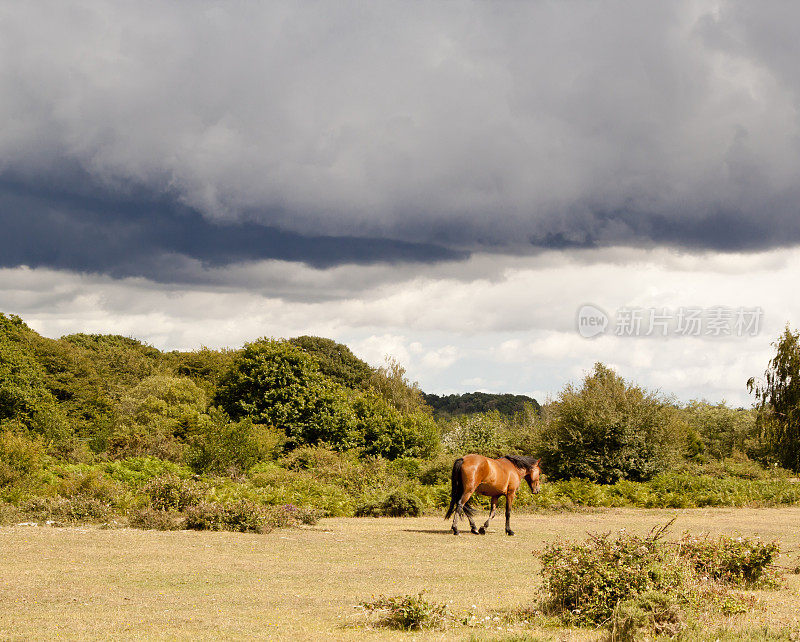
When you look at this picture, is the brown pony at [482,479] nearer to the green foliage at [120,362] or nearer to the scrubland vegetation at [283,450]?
the scrubland vegetation at [283,450]

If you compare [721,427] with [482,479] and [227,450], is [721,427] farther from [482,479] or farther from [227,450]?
[482,479]

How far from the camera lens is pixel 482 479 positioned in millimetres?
16062

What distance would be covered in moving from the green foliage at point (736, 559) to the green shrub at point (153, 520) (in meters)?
10.6

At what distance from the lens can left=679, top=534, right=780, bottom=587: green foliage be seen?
980cm

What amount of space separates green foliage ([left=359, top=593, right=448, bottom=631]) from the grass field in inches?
7.6

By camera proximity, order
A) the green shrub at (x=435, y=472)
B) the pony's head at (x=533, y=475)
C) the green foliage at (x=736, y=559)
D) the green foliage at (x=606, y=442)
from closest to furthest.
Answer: the green foliage at (x=736, y=559) → the pony's head at (x=533, y=475) → the green shrub at (x=435, y=472) → the green foliage at (x=606, y=442)

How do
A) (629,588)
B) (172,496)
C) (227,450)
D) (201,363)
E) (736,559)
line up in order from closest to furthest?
(629,588) < (736,559) < (172,496) < (227,450) < (201,363)

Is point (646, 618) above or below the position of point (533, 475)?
below

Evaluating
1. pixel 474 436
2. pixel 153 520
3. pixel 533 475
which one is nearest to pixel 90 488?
pixel 153 520

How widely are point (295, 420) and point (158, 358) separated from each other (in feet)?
137

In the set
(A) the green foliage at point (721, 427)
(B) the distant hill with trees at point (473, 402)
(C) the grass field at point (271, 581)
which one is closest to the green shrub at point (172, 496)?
(C) the grass field at point (271, 581)

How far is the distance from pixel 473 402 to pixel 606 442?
71111 millimetres

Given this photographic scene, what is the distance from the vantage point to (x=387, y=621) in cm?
784

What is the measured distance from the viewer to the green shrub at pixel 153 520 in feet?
51.6
